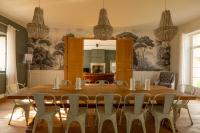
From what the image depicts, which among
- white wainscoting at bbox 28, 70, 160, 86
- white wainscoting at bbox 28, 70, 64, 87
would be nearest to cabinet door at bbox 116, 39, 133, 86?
white wainscoting at bbox 28, 70, 160, 86

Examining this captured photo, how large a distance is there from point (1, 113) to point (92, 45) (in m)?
8.57

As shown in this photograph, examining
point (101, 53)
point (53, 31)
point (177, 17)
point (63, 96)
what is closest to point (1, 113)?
point (63, 96)

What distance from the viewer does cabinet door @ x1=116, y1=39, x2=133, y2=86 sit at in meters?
9.09

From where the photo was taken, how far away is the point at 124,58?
9.10 m

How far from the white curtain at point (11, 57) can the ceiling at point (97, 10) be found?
1.73ft

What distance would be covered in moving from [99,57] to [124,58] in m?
5.29

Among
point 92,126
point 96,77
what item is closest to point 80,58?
point 96,77

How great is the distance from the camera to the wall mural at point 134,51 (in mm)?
9414

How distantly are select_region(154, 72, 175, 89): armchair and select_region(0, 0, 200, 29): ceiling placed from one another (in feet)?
6.66

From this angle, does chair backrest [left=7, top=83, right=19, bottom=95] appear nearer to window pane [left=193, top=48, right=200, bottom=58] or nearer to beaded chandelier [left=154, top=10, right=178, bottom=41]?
beaded chandelier [left=154, top=10, right=178, bottom=41]

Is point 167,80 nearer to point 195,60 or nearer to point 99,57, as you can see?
Answer: point 195,60

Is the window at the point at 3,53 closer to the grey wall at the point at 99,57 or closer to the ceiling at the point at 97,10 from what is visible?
the ceiling at the point at 97,10

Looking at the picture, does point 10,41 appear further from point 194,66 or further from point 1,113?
point 194,66

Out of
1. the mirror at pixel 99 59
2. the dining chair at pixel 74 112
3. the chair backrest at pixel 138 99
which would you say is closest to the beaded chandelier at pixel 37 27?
the dining chair at pixel 74 112
